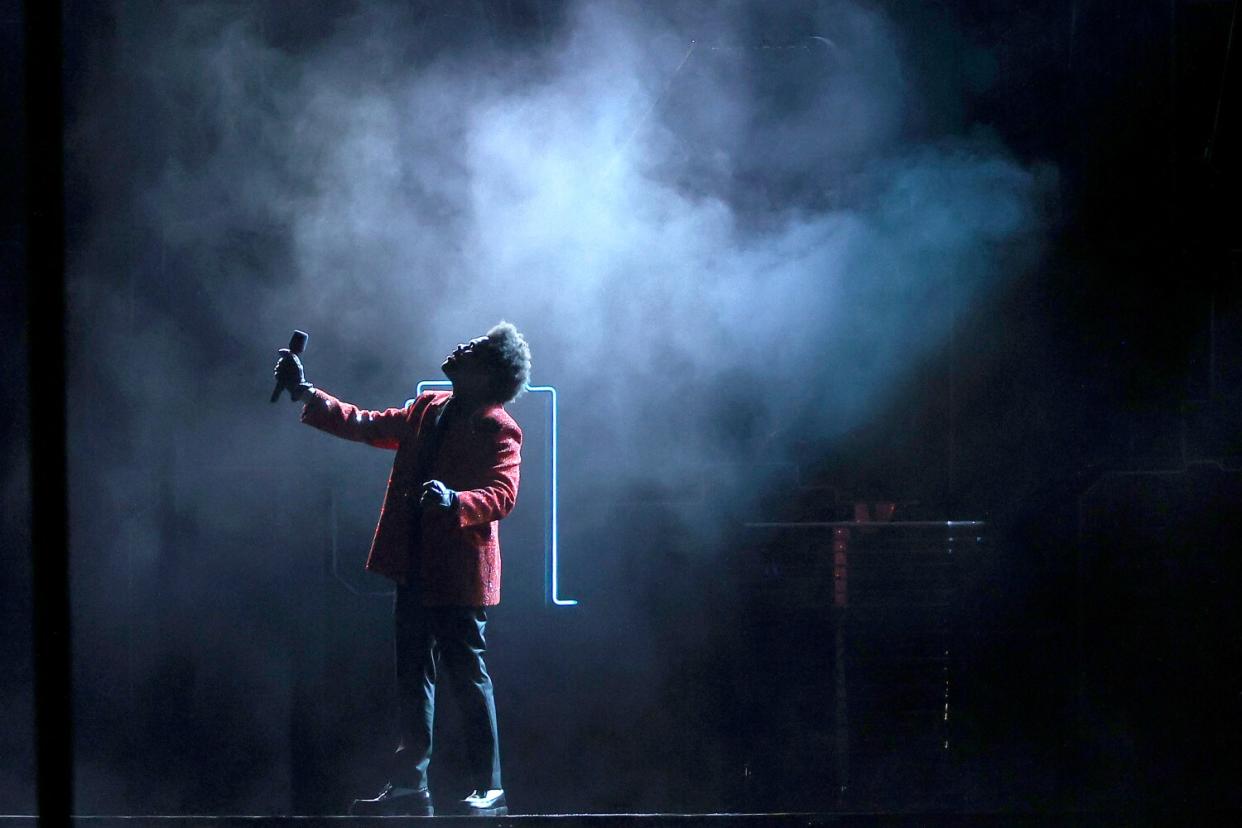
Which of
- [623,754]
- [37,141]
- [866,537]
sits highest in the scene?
[37,141]

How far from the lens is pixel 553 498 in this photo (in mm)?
4590

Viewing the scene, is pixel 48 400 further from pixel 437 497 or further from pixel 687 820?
pixel 687 820

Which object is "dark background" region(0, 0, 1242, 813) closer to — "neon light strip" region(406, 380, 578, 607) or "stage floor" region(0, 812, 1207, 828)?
"neon light strip" region(406, 380, 578, 607)

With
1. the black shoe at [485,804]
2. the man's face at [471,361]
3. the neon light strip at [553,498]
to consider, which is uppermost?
the man's face at [471,361]

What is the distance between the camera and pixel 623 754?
183 inches

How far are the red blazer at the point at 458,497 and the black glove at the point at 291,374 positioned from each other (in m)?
0.06

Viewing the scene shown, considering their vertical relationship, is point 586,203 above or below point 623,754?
above

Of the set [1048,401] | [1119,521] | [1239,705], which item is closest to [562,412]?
[1048,401]

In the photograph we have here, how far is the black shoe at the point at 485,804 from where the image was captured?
382 centimetres

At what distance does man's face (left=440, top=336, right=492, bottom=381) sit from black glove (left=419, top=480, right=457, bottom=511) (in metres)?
0.46

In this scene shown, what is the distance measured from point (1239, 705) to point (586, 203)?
3.56 m

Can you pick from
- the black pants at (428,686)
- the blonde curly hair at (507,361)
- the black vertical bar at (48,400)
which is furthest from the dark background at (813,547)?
the black pants at (428,686)

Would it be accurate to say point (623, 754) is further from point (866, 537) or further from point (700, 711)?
point (866, 537)

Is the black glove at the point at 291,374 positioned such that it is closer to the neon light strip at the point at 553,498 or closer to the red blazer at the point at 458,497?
the red blazer at the point at 458,497
